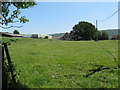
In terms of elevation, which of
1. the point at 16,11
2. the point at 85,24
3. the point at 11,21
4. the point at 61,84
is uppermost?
the point at 85,24

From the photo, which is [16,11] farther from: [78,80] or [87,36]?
[87,36]

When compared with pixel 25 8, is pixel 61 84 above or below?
below

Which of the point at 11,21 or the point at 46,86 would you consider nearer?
the point at 11,21

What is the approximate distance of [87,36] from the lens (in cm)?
11569

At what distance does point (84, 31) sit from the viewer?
388 feet

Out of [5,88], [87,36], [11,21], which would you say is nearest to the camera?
[11,21]

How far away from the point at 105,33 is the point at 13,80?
121 meters

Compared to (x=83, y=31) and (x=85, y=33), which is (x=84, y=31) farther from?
(x=85, y=33)

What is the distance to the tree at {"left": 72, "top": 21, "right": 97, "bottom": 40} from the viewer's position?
11569cm

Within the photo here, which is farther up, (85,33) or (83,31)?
(83,31)

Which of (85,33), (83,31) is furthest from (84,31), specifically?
(85,33)

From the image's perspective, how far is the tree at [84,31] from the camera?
11569cm

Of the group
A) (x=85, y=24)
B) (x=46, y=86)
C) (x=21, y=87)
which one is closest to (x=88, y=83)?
(x=46, y=86)

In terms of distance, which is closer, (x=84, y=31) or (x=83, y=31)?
(x=83, y=31)
